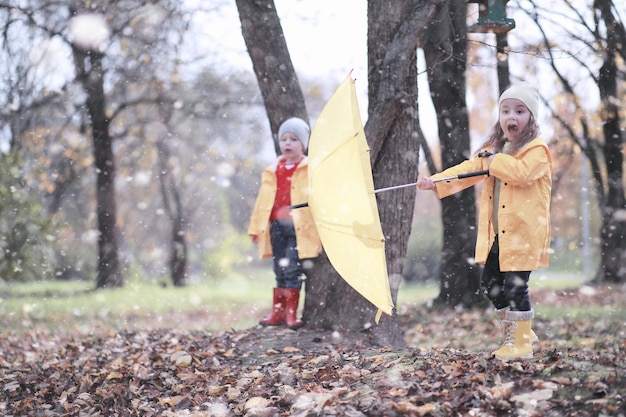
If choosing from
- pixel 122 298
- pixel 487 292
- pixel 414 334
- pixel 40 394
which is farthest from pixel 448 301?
pixel 122 298

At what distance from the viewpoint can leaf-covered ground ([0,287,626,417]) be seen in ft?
13.1

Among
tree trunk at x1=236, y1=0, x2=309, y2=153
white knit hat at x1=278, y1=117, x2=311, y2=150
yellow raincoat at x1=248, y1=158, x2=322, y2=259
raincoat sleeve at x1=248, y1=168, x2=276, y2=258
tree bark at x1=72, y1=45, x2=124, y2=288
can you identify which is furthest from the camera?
tree bark at x1=72, y1=45, x2=124, y2=288

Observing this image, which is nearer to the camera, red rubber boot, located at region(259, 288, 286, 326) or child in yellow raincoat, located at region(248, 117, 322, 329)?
child in yellow raincoat, located at region(248, 117, 322, 329)

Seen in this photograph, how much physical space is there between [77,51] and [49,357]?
9894 mm

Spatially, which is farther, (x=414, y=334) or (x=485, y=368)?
(x=414, y=334)

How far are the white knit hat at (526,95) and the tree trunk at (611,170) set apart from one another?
7412mm

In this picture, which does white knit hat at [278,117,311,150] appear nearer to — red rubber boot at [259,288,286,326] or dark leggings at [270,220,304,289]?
dark leggings at [270,220,304,289]

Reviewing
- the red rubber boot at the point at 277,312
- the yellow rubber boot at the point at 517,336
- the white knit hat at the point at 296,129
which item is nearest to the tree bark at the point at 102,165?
the white knit hat at the point at 296,129

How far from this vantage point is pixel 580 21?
11.7 meters

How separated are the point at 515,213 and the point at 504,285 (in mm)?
492

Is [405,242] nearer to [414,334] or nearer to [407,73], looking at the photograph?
[407,73]

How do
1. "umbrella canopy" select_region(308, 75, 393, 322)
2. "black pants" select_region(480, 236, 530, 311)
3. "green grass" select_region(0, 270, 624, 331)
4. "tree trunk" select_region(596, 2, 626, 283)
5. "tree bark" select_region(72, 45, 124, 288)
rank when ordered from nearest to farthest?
"umbrella canopy" select_region(308, 75, 393, 322)
"black pants" select_region(480, 236, 530, 311)
"green grass" select_region(0, 270, 624, 331)
"tree trunk" select_region(596, 2, 626, 283)
"tree bark" select_region(72, 45, 124, 288)

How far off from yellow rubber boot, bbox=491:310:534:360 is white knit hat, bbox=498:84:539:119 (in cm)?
136

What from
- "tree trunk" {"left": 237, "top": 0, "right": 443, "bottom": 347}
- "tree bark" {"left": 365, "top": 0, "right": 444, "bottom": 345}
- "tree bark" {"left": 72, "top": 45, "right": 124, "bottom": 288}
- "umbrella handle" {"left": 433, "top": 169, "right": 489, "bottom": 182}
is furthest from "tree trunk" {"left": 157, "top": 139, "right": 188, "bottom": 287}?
"umbrella handle" {"left": 433, "top": 169, "right": 489, "bottom": 182}
